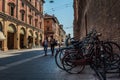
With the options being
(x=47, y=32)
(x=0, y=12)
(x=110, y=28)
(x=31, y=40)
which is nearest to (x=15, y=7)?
(x=0, y=12)

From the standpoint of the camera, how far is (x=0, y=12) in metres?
36.7

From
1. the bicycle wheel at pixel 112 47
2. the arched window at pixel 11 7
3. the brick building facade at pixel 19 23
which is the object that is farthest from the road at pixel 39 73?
the arched window at pixel 11 7

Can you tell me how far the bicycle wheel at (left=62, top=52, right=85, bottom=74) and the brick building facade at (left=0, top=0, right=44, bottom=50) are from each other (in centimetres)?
2999

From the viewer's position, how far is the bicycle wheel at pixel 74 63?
7.95 m

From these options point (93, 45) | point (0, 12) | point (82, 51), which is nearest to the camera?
point (93, 45)

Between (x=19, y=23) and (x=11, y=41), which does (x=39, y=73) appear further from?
(x=19, y=23)

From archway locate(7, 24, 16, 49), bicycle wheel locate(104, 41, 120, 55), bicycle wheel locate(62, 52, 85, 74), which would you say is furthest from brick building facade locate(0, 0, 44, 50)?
bicycle wheel locate(104, 41, 120, 55)

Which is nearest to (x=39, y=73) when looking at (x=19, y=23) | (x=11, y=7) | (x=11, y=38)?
(x=11, y=7)

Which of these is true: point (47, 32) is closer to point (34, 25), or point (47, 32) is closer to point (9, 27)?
point (34, 25)

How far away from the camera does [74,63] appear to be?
8.03 metres

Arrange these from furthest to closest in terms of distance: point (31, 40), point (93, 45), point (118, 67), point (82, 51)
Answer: point (31, 40), point (82, 51), point (93, 45), point (118, 67)

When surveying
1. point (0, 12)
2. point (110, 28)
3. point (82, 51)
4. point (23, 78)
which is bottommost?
point (23, 78)

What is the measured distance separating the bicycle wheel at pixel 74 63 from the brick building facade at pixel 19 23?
30.0m

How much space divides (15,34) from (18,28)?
4.92ft
